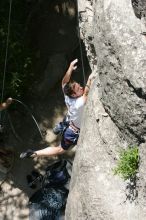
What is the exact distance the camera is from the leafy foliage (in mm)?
8359

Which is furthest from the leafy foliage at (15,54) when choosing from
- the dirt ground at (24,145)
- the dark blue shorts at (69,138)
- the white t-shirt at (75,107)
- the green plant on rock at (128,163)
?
the green plant on rock at (128,163)

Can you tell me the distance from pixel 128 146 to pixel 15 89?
366 centimetres

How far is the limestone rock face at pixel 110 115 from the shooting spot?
4719 mm

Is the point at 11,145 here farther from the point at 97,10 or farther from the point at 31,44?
the point at 97,10

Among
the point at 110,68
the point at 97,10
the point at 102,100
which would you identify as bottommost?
the point at 102,100

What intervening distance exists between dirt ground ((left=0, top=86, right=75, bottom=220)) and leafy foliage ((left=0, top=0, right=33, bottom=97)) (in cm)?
53

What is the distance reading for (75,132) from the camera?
23.8 ft

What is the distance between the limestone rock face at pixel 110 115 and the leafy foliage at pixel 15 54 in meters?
2.42

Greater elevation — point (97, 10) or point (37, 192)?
point (97, 10)

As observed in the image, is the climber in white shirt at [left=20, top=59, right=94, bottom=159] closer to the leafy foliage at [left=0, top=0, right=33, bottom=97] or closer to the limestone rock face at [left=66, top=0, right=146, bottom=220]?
the limestone rock face at [left=66, top=0, right=146, bottom=220]

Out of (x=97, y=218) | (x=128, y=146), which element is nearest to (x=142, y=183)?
(x=128, y=146)

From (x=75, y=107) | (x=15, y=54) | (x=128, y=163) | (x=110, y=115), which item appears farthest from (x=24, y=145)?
(x=128, y=163)

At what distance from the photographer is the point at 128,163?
16.5 feet

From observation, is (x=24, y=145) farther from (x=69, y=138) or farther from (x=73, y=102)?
(x=73, y=102)
